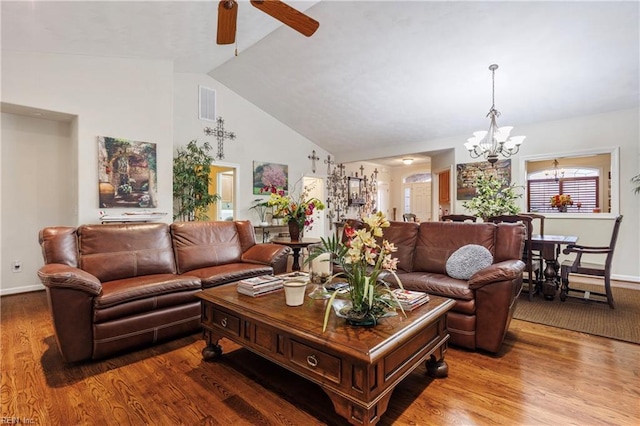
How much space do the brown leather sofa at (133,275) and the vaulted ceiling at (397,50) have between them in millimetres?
2345

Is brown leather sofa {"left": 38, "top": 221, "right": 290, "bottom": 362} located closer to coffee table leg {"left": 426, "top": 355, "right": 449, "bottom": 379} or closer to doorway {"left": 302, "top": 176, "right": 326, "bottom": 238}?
coffee table leg {"left": 426, "top": 355, "right": 449, "bottom": 379}

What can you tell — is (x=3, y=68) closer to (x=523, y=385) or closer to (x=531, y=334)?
(x=523, y=385)

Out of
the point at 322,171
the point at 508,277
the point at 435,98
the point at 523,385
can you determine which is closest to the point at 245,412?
the point at 523,385

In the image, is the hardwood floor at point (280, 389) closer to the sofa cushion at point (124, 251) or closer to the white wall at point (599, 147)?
the sofa cushion at point (124, 251)

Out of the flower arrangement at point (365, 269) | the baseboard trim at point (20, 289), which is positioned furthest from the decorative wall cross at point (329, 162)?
the flower arrangement at point (365, 269)

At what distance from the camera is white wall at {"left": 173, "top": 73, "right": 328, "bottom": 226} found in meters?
5.59

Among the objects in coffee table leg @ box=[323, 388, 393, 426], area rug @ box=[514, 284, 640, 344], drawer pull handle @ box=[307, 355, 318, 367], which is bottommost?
area rug @ box=[514, 284, 640, 344]

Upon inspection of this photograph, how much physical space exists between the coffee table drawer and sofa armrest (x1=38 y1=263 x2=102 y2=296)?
1.57 m

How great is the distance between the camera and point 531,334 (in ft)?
9.25

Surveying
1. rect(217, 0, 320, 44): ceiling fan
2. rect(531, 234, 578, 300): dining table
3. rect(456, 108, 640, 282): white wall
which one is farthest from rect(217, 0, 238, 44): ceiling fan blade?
rect(456, 108, 640, 282): white wall

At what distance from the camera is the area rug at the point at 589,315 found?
287 centimetres

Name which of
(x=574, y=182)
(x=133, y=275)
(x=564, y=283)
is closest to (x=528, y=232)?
(x=564, y=283)

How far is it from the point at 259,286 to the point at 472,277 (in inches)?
65.9

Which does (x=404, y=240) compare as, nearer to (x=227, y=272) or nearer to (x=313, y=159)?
(x=227, y=272)
